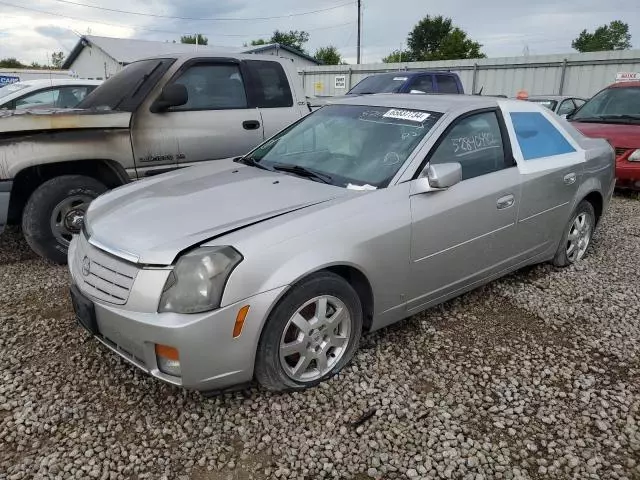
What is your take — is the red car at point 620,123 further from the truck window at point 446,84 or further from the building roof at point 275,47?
the building roof at point 275,47

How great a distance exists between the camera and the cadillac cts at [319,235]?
238 cm

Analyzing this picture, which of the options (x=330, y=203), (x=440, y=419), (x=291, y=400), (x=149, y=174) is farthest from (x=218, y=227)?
(x=149, y=174)

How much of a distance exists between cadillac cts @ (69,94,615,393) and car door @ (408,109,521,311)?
12mm

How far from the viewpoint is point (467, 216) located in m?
3.31

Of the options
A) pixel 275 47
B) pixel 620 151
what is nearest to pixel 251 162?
pixel 620 151

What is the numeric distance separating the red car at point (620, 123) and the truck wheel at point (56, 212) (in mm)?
7089

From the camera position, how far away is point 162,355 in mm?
2389

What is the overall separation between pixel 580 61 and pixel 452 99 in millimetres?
15225

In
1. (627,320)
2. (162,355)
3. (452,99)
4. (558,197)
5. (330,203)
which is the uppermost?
(452,99)

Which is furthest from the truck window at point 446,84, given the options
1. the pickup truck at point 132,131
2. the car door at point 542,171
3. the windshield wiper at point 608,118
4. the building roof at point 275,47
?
the building roof at point 275,47

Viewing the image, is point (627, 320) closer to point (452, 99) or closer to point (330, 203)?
point (452, 99)

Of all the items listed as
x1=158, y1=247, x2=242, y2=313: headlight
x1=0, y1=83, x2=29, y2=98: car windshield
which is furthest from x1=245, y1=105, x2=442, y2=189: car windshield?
x1=0, y1=83, x2=29, y2=98: car windshield

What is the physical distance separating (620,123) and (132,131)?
729 cm

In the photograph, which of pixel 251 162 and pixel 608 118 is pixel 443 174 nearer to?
pixel 251 162
